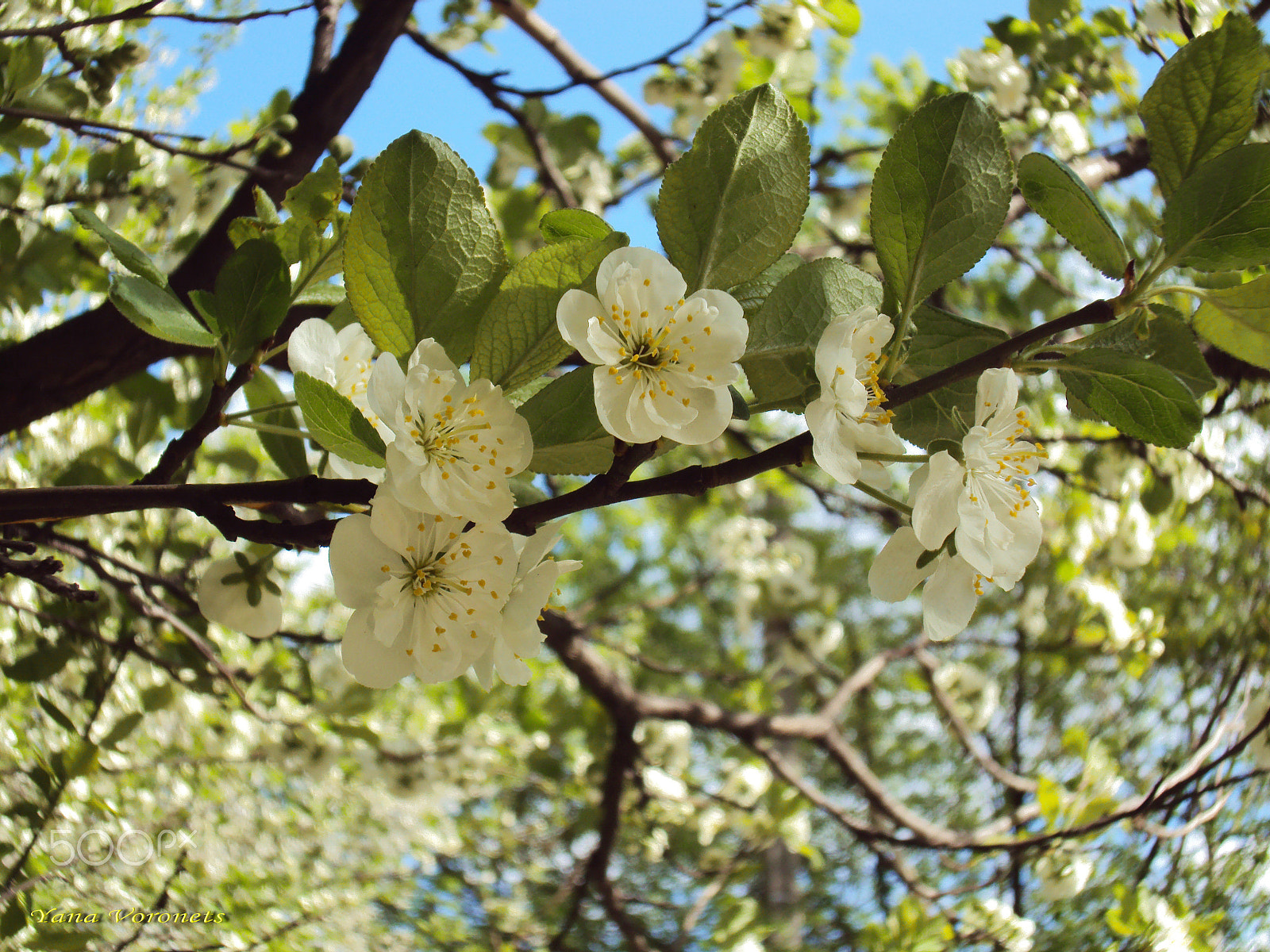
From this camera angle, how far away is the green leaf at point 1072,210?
16.3 inches

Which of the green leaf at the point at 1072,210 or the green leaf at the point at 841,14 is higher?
the green leaf at the point at 841,14

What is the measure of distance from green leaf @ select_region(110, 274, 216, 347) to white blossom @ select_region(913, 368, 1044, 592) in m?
0.38

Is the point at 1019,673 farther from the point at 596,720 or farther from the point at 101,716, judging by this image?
the point at 101,716

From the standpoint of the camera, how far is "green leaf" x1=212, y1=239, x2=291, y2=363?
1.50 ft

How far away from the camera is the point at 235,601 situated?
0.67 m

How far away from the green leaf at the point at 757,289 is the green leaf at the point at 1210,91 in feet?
0.63

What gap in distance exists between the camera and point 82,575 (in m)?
1.44

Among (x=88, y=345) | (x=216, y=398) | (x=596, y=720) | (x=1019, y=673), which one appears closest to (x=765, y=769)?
(x=596, y=720)

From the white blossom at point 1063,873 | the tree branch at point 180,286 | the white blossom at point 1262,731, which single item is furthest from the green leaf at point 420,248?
the white blossom at point 1063,873

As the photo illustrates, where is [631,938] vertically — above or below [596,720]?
below

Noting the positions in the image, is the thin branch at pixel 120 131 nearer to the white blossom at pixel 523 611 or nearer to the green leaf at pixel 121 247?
the green leaf at pixel 121 247

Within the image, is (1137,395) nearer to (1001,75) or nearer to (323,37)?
(323,37)

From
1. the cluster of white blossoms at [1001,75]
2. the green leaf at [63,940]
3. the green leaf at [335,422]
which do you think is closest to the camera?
the green leaf at [335,422]

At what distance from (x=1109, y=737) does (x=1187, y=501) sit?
0.70 meters
